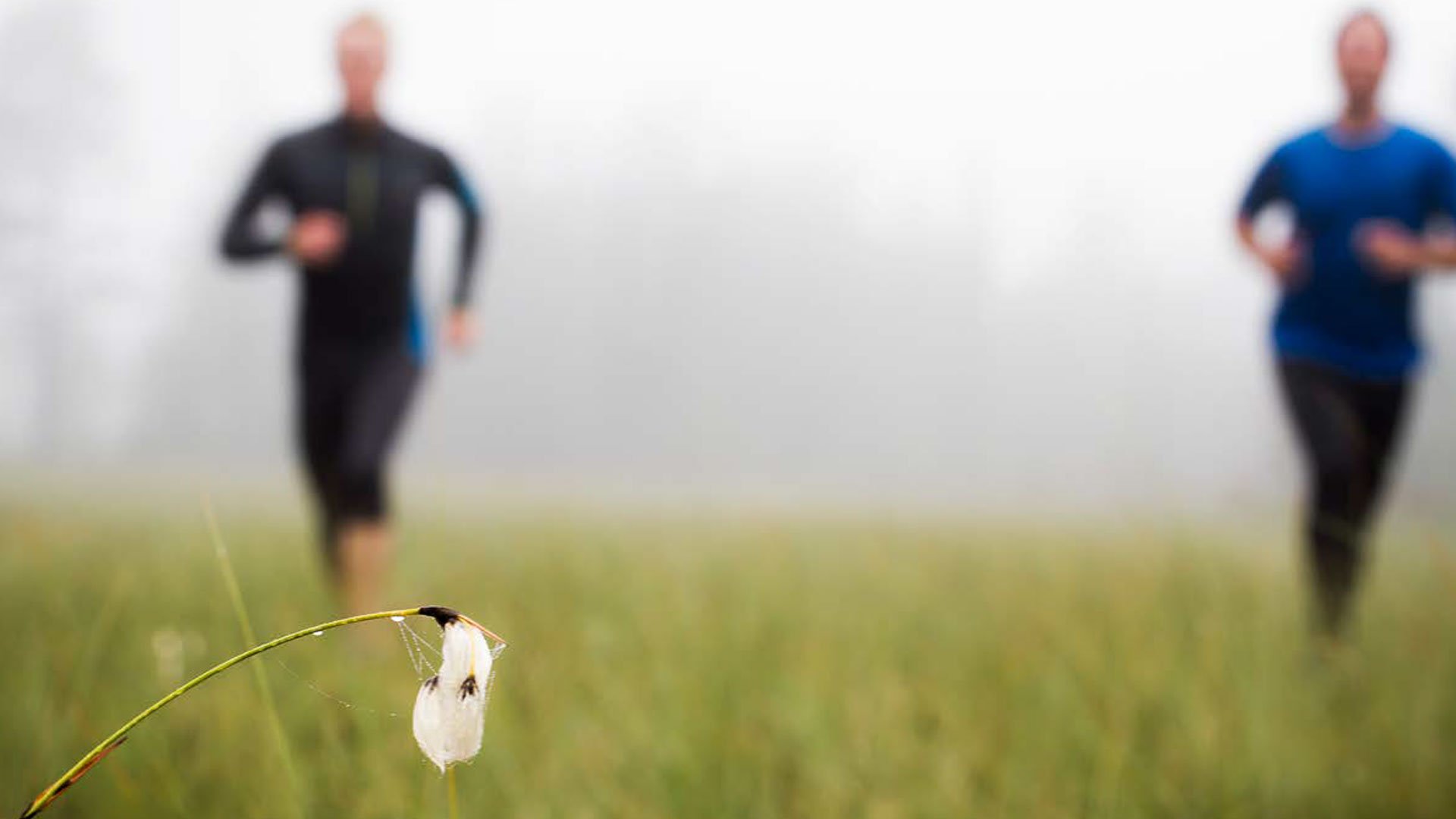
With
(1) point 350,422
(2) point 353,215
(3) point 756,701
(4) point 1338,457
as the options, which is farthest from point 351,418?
(4) point 1338,457

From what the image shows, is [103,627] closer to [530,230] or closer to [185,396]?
[530,230]

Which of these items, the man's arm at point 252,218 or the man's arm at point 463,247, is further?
the man's arm at point 463,247

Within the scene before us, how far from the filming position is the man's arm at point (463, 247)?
4.41m

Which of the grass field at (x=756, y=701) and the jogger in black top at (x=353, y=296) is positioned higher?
the jogger in black top at (x=353, y=296)

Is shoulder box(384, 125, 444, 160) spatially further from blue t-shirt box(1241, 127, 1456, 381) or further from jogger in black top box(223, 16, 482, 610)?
blue t-shirt box(1241, 127, 1456, 381)

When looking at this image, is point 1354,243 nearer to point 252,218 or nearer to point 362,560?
point 362,560

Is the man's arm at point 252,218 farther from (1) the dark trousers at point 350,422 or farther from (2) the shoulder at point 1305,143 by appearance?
(2) the shoulder at point 1305,143

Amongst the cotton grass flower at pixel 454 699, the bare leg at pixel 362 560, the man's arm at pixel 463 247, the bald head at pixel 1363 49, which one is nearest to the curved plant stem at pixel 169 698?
the cotton grass flower at pixel 454 699

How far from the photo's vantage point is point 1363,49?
12.0 feet

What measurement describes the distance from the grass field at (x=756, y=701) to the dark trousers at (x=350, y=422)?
1.36 feet

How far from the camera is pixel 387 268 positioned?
4.21 meters

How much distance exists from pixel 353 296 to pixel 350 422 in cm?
46

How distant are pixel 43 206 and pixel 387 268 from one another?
46.5 m

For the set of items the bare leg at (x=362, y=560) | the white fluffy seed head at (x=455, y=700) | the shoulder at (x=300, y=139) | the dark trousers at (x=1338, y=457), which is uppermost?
the shoulder at (x=300, y=139)
